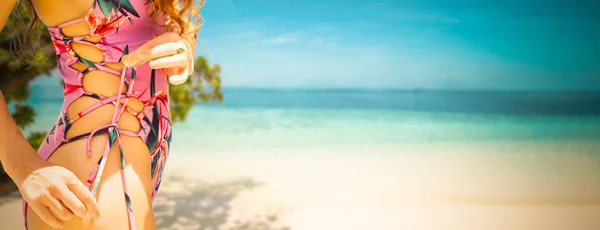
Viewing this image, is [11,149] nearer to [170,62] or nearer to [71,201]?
[71,201]

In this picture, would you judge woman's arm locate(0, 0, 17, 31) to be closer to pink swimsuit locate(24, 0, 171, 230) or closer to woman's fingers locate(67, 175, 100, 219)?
pink swimsuit locate(24, 0, 171, 230)

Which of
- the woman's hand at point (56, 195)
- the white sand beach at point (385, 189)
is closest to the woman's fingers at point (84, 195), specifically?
the woman's hand at point (56, 195)

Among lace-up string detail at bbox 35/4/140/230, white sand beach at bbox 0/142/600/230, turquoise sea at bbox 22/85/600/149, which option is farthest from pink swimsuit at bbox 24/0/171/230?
turquoise sea at bbox 22/85/600/149

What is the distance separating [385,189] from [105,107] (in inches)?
134

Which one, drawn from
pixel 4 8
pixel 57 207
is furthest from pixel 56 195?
pixel 4 8

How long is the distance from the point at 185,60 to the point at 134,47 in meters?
0.08

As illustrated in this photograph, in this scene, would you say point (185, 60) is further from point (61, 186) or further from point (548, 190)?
point (548, 190)

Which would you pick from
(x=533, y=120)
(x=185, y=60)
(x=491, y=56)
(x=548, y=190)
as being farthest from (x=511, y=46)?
(x=185, y=60)

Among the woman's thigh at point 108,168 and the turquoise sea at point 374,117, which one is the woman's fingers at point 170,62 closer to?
the woman's thigh at point 108,168

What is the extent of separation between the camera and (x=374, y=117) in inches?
344

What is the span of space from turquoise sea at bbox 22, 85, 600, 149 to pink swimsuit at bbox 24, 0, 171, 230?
5284 millimetres

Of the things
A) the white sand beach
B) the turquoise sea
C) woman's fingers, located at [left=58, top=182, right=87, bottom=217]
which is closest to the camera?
woman's fingers, located at [left=58, top=182, right=87, bottom=217]

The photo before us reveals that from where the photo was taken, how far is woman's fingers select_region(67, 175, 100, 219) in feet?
2.04

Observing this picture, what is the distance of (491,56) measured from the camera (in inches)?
381
